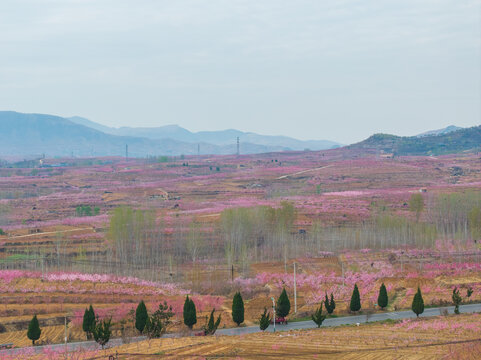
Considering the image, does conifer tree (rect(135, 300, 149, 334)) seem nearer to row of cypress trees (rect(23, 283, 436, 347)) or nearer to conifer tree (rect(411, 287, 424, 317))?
row of cypress trees (rect(23, 283, 436, 347))

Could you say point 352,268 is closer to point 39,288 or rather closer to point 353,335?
point 353,335

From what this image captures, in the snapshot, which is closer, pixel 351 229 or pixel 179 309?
pixel 179 309

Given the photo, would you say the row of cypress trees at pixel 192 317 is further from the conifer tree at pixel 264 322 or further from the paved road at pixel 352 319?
the paved road at pixel 352 319

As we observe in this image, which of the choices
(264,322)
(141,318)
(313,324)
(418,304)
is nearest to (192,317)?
(141,318)

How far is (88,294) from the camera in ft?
160

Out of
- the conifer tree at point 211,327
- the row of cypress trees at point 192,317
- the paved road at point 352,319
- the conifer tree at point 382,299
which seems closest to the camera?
the row of cypress trees at point 192,317

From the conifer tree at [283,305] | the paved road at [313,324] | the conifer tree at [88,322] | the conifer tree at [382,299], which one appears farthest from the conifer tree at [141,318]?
the conifer tree at [382,299]

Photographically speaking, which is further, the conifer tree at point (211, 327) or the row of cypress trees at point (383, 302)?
the row of cypress trees at point (383, 302)

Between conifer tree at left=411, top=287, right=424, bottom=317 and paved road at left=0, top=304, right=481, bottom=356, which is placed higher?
conifer tree at left=411, top=287, right=424, bottom=317

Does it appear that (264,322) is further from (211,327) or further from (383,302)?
(383,302)

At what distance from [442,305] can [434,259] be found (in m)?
17.8

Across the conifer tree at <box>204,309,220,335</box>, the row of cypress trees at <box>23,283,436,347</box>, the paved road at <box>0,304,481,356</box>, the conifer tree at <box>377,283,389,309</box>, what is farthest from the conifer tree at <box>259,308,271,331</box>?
the conifer tree at <box>377,283,389,309</box>

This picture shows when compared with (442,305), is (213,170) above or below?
above

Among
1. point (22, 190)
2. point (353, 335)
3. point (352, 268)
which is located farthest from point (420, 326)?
point (22, 190)
